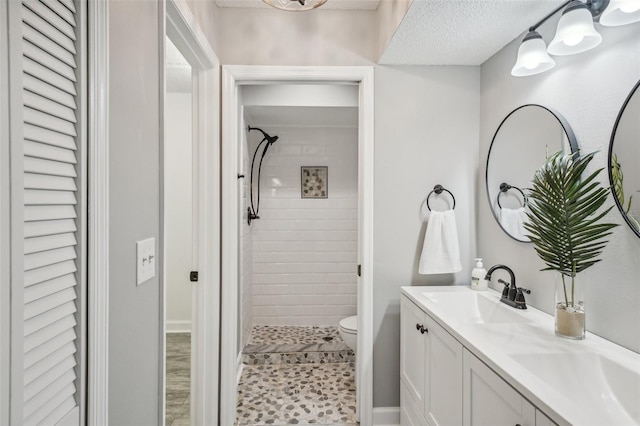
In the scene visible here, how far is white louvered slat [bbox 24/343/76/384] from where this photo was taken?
59cm

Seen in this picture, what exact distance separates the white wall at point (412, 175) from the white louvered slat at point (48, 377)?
158 cm

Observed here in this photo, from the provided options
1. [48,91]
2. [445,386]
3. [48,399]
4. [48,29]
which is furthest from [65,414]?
[445,386]

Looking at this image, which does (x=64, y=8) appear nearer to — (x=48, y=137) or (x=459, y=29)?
(x=48, y=137)

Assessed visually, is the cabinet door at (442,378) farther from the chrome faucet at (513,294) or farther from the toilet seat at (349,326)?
the toilet seat at (349,326)

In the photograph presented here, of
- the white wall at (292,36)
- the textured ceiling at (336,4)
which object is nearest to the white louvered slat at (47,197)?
the white wall at (292,36)

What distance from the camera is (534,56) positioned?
4.61 feet

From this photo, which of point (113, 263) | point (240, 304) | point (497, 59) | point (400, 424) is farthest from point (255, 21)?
point (400, 424)

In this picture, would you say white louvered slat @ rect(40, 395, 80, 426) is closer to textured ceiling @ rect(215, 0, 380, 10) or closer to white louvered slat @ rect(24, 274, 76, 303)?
white louvered slat @ rect(24, 274, 76, 303)

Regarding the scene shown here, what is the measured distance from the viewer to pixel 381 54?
6.21 ft

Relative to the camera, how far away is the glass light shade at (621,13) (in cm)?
104

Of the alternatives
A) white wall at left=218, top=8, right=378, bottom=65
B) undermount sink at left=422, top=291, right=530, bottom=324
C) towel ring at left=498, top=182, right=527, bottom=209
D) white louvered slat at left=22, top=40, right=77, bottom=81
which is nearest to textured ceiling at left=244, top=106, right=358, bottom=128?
white wall at left=218, top=8, right=378, bottom=65

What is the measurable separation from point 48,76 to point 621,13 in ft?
5.15

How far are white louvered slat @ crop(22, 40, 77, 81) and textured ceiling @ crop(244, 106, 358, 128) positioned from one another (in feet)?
7.45

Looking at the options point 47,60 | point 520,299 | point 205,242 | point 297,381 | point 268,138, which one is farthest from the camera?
point 268,138
